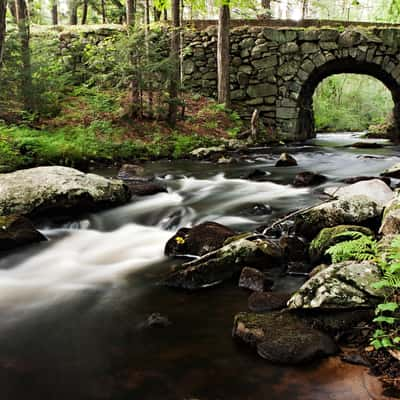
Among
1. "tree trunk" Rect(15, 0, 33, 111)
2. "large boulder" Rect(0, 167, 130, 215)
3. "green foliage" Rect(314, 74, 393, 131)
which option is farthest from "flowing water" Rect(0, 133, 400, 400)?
"green foliage" Rect(314, 74, 393, 131)

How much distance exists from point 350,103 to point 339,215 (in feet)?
92.9

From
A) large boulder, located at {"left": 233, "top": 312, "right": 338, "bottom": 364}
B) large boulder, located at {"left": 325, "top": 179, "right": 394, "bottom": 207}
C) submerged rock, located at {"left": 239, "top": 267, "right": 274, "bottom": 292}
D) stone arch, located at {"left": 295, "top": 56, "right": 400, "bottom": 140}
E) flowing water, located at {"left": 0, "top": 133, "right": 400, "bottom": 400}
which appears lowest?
flowing water, located at {"left": 0, "top": 133, "right": 400, "bottom": 400}

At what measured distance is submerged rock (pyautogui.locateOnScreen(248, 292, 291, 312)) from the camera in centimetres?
325

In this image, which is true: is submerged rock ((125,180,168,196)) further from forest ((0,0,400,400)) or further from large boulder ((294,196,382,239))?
large boulder ((294,196,382,239))

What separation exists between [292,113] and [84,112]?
293 inches

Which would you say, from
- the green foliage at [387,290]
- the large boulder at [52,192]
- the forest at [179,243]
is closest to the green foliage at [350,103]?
the forest at [179,243]

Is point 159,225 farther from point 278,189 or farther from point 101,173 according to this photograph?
point 101,173

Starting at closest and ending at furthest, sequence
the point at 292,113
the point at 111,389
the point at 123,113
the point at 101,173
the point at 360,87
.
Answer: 1. the point at 111,389
2. the point at 101,173
3. the point at 123,113
4. the point at 292,113
5. the point at 360,87

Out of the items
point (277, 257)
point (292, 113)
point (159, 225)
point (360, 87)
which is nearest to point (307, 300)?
point (277, 257)

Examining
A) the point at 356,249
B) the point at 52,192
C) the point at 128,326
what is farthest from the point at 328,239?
the point at 52,192

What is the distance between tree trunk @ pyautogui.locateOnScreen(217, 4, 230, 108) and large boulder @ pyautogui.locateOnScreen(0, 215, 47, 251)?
1068 centimetres

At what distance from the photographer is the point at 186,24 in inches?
632

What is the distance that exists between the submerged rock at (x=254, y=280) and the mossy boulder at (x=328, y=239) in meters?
0.62

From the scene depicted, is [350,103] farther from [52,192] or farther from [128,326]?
[128,326]
